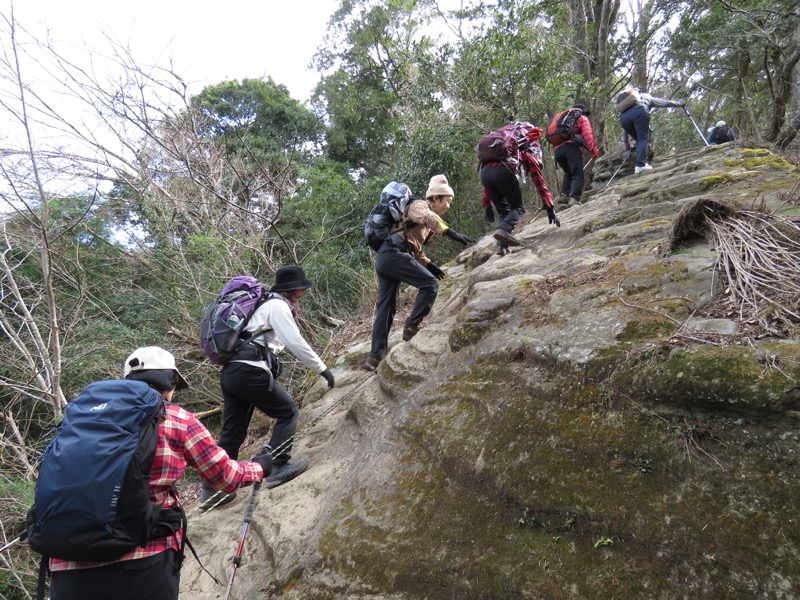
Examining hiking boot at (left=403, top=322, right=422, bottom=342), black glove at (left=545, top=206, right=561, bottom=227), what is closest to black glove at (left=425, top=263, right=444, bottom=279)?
hiking boot at (left=403, top=322, right=422, bottom=342)

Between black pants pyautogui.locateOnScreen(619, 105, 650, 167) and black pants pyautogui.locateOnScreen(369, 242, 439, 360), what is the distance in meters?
5.97

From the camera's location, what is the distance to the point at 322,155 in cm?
2205

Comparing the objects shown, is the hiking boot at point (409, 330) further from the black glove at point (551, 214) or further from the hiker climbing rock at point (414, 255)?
the black glove at point (551, 214)

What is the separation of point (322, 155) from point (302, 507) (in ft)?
67.6

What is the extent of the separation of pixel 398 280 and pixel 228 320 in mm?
1914

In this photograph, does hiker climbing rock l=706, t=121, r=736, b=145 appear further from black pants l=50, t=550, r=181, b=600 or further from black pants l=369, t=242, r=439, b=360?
black pants l=50, t=550, r=181, b=600

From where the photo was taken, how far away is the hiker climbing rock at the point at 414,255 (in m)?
4.74

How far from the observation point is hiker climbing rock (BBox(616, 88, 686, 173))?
8055 millimetres

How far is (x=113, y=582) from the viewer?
6.76 feet

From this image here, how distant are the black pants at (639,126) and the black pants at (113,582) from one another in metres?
9.37

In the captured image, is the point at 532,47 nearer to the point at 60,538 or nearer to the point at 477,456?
the point at 477,456

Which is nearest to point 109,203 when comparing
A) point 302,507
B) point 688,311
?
point 302,507

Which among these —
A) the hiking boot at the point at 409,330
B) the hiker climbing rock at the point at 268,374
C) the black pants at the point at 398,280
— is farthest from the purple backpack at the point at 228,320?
the hiking boot at the point at 409,330

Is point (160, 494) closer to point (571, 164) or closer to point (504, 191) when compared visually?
point (504, 191)
